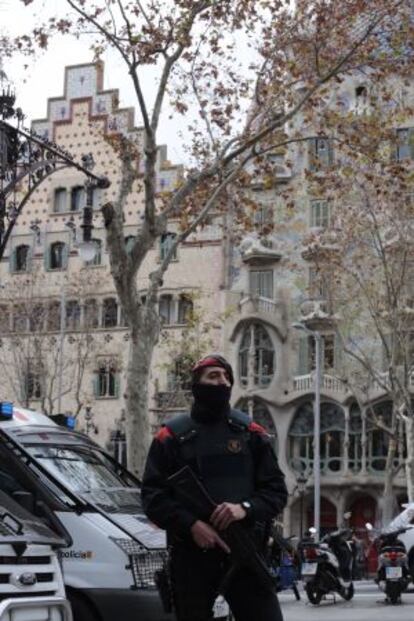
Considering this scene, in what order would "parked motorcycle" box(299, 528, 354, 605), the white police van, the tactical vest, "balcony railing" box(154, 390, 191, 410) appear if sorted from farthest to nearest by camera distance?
"balcony railing" box(154, 390, 191, 410)
"parked motorcycle" box(299, 528, 354, 605)
the white police van
the tactical vest

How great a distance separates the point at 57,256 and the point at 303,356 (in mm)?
11245

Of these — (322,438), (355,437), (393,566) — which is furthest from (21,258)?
(393,566)

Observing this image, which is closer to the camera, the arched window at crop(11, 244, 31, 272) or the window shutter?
the window shutter

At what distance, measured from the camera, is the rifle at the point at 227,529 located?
519 centimetres

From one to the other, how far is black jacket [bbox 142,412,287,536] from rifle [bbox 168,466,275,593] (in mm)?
46

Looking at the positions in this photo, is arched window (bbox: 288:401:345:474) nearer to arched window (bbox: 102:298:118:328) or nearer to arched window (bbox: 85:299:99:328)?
arched window (bbox: 102:298:118:328)

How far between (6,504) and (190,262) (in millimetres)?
38340

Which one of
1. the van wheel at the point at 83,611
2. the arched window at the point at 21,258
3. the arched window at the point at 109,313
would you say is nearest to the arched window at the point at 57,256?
the arched window at the point at 21,258

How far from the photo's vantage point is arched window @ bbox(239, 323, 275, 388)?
41750mm

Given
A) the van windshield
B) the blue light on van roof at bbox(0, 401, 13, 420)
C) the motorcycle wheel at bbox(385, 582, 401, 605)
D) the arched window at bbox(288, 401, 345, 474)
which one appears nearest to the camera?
the van windshield

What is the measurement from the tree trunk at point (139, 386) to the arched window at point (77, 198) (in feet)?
95.7

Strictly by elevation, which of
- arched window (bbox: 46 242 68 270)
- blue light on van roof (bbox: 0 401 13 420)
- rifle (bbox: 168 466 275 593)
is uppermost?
arched window (bbox: 46 242 68 270)

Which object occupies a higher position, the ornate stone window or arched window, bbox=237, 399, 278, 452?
the ornate stone window

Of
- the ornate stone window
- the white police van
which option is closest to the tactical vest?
the white police van
